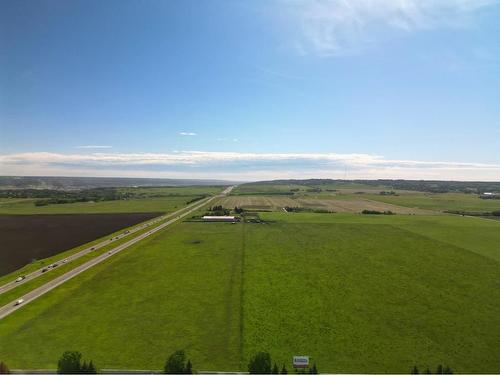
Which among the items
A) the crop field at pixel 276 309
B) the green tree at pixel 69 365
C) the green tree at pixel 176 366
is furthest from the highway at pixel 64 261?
the green tree at pixel 176 366

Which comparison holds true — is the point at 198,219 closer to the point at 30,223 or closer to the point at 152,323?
the point at 30,223

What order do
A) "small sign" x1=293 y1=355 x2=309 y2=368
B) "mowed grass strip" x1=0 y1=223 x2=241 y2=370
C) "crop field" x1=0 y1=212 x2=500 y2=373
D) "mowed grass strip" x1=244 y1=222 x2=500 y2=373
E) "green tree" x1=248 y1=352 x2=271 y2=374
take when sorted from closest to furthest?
"green tree" x1=248 y1=352 x2=271 y2=374
"small sign" x1=293 y1=355 x2=309 y2=368
"mowed grass strip" x1=0 y1=223 x2=241 y2=370
"crop field" x1=0 y1=212 x2=500 y2=373
"mowed grass strip" x1=244 y1=222 x2=500 y2=373

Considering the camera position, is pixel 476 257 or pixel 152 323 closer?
pixel 152 323

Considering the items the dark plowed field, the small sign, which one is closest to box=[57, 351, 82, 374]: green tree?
the small sign

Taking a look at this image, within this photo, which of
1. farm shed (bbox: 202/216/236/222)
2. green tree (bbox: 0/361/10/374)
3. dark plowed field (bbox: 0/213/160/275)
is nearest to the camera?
green tree (bbox: 0/361/10/374)

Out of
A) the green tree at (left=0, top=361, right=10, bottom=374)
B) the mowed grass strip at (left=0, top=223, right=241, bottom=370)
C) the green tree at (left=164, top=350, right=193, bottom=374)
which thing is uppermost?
the green tree at (left=164, top=350, right=193, bottom=374)

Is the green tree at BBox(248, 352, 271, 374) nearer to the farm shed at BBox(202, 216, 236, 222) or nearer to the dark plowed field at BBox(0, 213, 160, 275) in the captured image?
the dark plowed field at BBox(0, 213, 160, 275)

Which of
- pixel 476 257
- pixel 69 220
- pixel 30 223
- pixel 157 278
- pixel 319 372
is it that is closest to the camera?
pixel 319 372

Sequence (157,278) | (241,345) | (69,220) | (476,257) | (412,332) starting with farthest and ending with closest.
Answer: (69,220), (476,257), (157,278), (412,332), (241,345)

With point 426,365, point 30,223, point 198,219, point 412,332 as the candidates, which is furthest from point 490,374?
point 30,223
